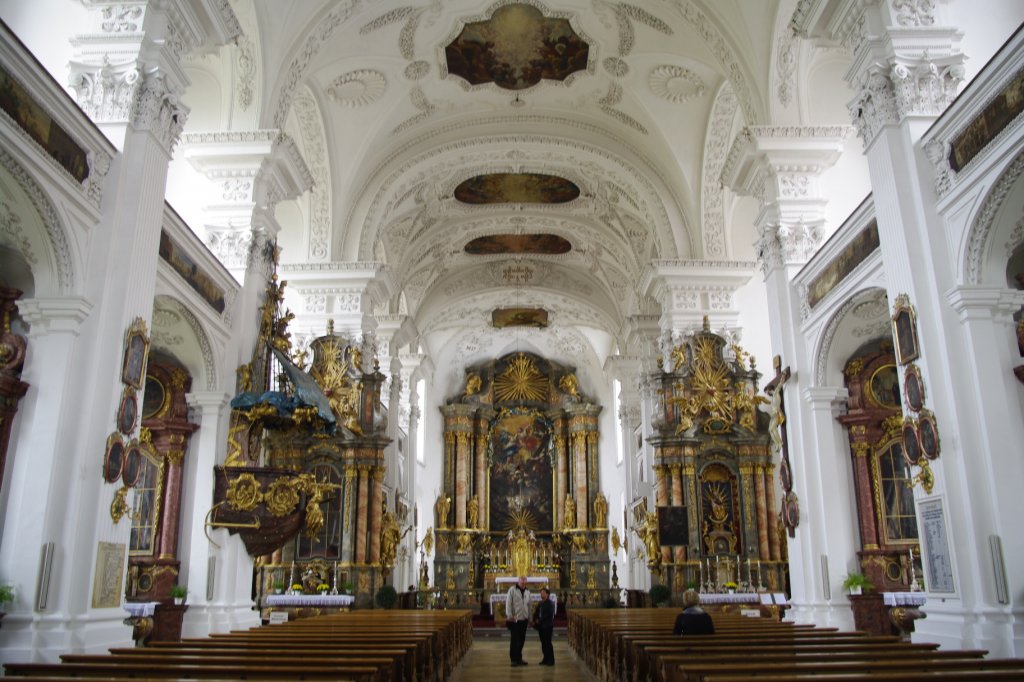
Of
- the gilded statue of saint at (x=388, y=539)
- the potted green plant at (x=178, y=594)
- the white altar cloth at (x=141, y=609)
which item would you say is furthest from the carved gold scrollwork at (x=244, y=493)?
the gilded statue of saint at (x=388, y=539)

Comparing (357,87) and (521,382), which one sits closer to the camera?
(357,87)

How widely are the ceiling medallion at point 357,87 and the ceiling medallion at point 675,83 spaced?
5.04 meters

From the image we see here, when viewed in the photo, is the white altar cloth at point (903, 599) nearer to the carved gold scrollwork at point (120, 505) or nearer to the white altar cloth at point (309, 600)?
the carved gold scrollwork at point (120, 505)

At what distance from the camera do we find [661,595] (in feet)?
57.1

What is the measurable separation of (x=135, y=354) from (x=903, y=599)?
9.05 meters

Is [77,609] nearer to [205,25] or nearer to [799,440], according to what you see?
[205,25]

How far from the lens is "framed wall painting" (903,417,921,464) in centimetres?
784

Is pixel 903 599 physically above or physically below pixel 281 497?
below

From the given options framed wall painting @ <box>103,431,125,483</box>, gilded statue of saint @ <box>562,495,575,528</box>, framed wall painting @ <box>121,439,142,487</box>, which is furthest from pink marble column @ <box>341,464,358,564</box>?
gilded statue of saint @ <box>562,495,575,528</box>

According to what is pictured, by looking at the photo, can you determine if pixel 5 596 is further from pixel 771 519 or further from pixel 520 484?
pixel 520 484

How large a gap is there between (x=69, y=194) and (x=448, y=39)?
921 cm

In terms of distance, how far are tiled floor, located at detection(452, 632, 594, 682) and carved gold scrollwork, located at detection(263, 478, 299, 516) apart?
2931 millimetres

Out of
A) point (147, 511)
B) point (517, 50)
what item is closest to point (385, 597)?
point (147, 511)

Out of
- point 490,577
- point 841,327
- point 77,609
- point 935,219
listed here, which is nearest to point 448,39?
point 841,327
